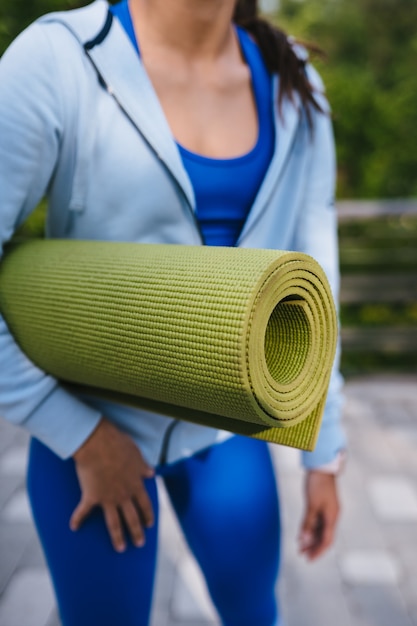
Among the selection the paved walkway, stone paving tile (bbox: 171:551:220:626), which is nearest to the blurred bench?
the paved walkway

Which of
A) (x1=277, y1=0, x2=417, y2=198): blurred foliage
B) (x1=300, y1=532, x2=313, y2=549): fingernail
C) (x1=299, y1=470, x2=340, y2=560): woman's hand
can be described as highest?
(x1=299, y1=470, x2=340, y2=560): woman's hand

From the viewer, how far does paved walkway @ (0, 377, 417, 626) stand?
90.7 inches

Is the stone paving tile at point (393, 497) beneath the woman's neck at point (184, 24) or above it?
beneath

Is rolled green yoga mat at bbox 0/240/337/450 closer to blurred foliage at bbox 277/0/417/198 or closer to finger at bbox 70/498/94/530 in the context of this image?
finger at bbox 70/498/94/530

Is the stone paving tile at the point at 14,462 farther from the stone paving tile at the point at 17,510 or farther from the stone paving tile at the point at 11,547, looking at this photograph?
the stone paving tile at the point at 11,547

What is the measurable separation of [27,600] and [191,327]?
2125 millimetres

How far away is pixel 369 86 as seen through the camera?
1184 cm

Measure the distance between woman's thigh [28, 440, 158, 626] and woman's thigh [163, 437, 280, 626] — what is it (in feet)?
0.29

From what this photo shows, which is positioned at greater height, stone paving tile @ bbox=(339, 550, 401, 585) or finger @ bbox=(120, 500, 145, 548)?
finger @ bbox=(120, 500, 145, 548)

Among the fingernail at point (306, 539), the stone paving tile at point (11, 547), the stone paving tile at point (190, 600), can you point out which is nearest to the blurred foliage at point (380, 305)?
the stone paving tile at point (190, 600)

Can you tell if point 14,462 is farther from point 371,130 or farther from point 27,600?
point 371,130

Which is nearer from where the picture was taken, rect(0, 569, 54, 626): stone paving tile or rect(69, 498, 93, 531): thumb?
rect(69, 498, 93, 531): thumb

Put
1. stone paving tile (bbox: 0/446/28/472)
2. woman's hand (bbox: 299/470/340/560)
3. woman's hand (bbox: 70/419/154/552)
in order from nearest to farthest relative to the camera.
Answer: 1. woman's hand (bbox: 70/419/154/552)
2. woman's hand (bbox: 299/470/340/560)
3. stone paving tile (bbox: 0/446/28/472)

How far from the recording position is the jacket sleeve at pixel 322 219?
1171 millimetres
